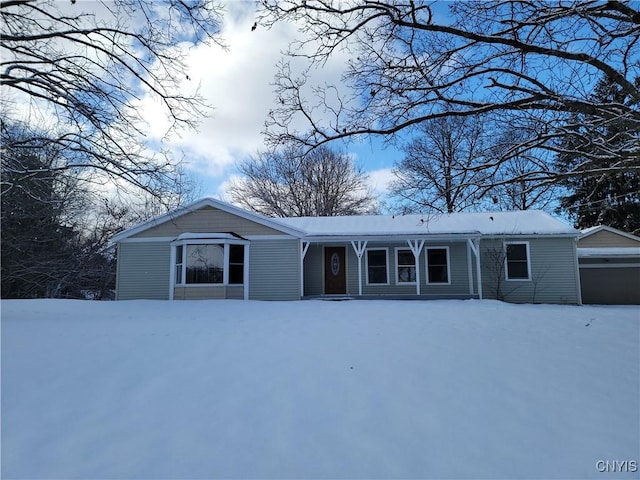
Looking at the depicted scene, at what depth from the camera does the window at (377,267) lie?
587 inches

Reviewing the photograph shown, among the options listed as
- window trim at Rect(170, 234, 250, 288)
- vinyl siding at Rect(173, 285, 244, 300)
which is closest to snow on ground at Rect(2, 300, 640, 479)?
vinyl siding at Rect(173, 285, 244, 300)

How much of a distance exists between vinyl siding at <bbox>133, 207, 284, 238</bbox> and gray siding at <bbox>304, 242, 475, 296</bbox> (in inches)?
92.6

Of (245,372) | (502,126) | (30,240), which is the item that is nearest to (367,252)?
(502,126)

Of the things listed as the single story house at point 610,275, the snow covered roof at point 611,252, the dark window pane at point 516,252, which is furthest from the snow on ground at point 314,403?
the single story house at point 610,275

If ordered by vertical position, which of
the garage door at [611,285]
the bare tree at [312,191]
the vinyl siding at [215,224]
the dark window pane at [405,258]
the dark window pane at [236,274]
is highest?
the bare tree at [312,191]

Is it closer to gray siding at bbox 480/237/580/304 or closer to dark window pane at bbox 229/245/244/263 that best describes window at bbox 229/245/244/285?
dark window pane at bbox 229/245/244/263

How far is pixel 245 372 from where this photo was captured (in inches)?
176

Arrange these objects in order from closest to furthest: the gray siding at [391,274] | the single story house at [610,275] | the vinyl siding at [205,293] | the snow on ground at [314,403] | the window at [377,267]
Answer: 1. the snow on ground at [314,403]
2. the vinyl siding at [205,293]
3. the gray siding at [391,274]
4. the window at [377,267]
5. the single story house at [610,275]

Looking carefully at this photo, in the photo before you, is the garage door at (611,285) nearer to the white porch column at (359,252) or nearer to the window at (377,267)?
the window at (377,267)

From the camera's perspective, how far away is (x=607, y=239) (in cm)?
1711

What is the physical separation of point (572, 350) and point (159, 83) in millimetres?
8002

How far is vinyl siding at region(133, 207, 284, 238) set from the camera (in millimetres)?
13484

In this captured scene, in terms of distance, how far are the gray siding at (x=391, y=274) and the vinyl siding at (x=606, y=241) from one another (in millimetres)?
7102

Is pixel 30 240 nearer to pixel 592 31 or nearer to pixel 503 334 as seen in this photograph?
pixel 503 334
